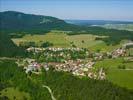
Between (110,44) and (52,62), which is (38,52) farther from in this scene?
(110,44)

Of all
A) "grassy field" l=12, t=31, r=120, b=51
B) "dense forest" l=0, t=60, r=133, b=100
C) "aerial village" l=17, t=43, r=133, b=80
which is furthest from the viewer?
"grassy field" l=12, t=31, r=120, b=51

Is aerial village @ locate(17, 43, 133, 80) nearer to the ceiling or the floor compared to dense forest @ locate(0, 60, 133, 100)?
nearer to the floor

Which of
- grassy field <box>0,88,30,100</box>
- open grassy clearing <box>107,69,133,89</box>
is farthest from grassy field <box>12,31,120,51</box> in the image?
grassy field <box>0,88,30,100</box>

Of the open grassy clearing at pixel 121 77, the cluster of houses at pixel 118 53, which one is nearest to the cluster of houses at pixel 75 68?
the open grassy clearing at pixel 121 77

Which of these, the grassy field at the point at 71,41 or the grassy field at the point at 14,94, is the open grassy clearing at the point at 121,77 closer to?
the grassy field at the point at 14,94

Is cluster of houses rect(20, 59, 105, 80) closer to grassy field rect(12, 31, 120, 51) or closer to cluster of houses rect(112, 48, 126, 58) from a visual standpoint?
cluster of houses rect(112, 48, 126, 58)

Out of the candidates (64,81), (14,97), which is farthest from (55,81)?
(14,97)

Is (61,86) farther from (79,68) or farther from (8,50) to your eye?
(8,50)

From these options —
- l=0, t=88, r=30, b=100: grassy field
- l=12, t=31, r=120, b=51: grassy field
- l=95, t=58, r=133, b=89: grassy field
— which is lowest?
l=12, t=31, r=120, b=51: grassy field
